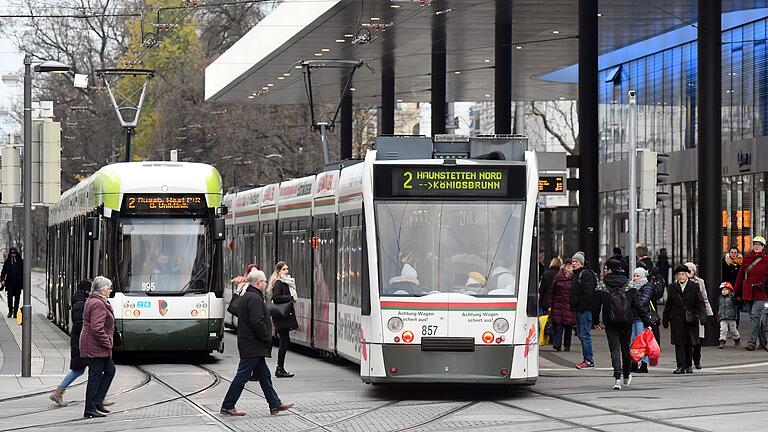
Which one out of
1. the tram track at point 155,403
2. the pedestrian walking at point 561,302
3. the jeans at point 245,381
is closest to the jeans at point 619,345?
the jeans at point 245,381

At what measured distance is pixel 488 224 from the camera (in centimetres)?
1916

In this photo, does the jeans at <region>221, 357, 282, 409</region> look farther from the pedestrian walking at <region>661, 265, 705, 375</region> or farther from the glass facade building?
the glass facade building

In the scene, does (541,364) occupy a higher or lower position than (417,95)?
lower

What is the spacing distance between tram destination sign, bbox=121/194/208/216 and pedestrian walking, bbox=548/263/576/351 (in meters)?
6.16

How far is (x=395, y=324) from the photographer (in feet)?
61.2

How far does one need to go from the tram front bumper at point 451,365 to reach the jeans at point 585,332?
5.99 m

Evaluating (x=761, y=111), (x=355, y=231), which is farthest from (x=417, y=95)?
(x=355, y=231)

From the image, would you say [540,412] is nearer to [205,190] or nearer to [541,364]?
[541,364]

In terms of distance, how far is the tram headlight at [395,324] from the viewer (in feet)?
61.2

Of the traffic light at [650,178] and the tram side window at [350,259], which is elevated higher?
the traffic light at [650,178]

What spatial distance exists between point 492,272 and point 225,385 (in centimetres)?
441

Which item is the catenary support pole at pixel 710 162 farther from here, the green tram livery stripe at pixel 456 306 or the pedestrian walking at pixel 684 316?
the green tram livery stripe at pixel 456 306

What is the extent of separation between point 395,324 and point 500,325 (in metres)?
1.18

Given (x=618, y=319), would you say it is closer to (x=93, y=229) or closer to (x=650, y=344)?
(x=650, y=344)
